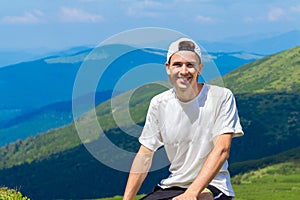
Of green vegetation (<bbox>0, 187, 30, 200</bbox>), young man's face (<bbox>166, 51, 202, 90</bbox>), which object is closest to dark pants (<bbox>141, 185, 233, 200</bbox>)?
young man's face (<bbox>166, 51, 202, 90</bbox>)

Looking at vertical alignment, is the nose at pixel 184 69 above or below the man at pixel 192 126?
above

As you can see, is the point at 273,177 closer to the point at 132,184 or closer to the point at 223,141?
the point at 132,184

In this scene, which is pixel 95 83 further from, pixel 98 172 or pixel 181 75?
pixel 98 172

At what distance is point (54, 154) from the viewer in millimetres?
196750

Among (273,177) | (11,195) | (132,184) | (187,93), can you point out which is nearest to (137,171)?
(132,184)

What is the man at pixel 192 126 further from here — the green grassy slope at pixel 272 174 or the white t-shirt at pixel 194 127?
the green grassy slope at pixel 272 174

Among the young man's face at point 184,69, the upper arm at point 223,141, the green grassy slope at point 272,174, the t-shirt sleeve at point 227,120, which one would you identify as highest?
the young man's face at point 184,69

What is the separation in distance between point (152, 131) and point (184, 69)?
0.96m

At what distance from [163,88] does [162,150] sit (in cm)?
85

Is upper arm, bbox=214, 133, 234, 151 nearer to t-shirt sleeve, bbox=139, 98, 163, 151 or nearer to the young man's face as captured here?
the young man's face

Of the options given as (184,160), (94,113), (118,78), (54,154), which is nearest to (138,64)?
(118,78)

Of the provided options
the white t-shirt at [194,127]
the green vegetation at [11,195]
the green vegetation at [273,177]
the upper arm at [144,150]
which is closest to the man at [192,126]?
the white t-shirt at [194,127]

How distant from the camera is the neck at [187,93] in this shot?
6930 millimetres

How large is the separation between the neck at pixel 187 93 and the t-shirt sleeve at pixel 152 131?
1.07 ft
